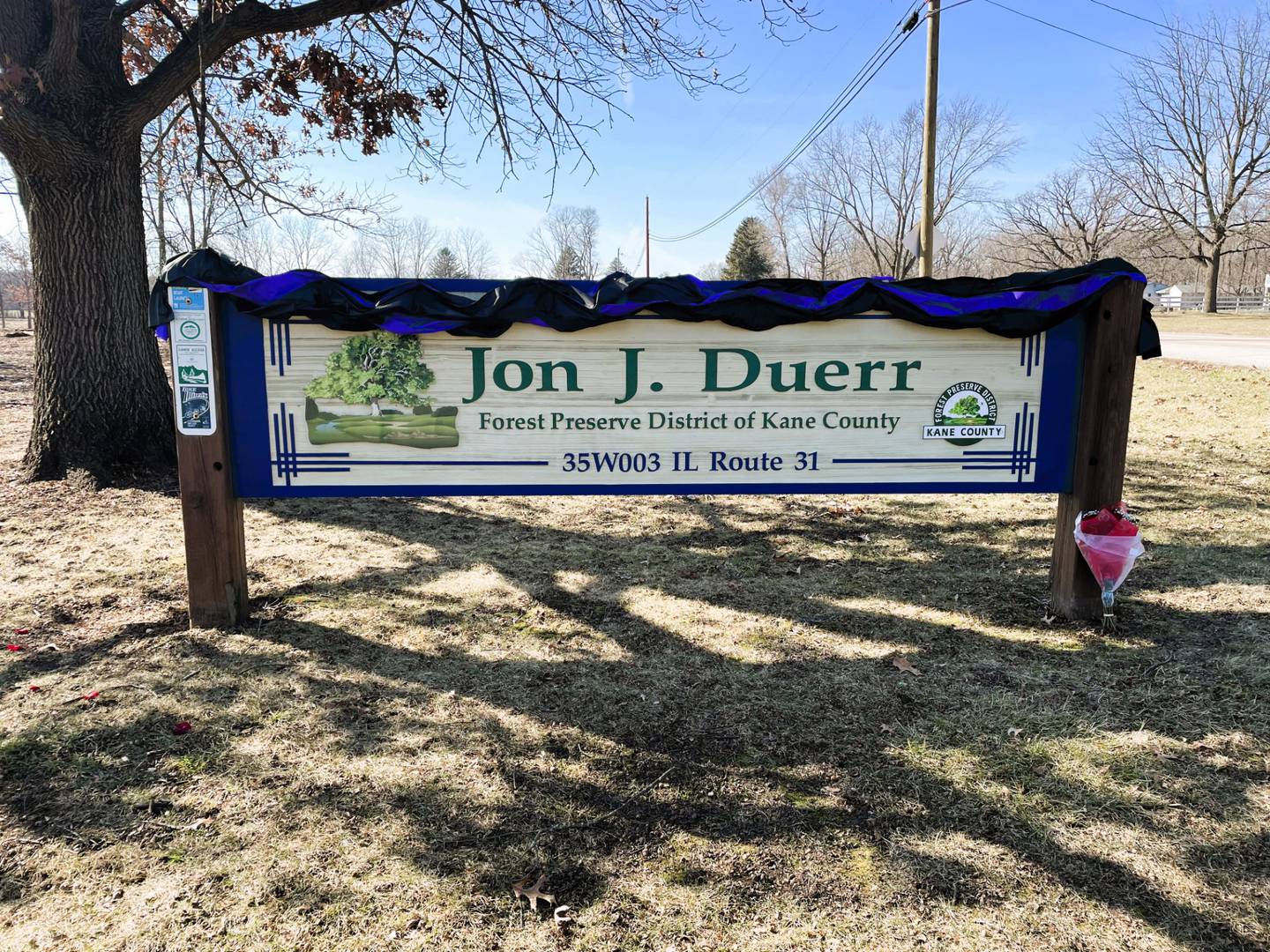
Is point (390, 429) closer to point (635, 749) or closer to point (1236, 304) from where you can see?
point (635, 749)

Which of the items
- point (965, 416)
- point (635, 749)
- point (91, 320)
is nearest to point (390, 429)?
point (635, 749)

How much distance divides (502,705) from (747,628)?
132 centimetres

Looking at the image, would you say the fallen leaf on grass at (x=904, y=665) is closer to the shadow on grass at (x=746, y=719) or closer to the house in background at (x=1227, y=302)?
the shadow on grass at (x=746, y=719)

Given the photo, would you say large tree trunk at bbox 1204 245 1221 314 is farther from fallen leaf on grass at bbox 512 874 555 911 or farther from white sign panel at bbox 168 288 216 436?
fallen leaf on grass at bbox 512 874 555 911

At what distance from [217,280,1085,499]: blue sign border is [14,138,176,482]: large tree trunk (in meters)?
3.37

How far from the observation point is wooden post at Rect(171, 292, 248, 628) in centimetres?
370

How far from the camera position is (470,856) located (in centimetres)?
233

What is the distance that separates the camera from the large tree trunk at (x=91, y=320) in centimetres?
605

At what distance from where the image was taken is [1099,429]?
3.83 m

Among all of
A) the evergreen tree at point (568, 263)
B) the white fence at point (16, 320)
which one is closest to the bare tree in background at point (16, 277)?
the white fence at point (16, 320)

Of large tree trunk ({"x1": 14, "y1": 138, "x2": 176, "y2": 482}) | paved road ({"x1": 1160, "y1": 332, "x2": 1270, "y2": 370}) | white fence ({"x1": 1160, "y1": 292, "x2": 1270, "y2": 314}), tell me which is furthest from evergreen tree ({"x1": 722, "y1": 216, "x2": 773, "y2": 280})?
large tree trunk ({"x1": 14, "y1": 138, "x2": 176, "y2": 482})

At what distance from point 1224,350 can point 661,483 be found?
16661 mm

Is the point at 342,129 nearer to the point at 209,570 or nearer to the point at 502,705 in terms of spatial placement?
the point at 209,570

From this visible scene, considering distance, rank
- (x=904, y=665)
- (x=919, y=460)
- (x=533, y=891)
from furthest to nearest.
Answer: (x=919, y=460), (x=904, y=665), (x=533, y=891)
